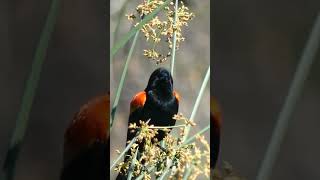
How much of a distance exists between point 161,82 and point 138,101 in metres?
0.10

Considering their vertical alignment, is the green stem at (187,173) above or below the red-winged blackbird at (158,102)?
below

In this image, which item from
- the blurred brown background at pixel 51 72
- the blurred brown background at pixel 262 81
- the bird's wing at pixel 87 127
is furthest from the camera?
the blurred brown background at pixel 262 81

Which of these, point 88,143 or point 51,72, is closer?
point 51,72

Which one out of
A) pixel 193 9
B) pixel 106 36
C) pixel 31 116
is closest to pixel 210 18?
pixel 193 9

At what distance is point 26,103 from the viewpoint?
73.0 inches

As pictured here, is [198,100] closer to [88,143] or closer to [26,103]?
[88,143]

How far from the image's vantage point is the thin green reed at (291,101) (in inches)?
79.7

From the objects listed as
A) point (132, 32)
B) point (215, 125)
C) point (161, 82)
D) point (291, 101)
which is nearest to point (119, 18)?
point (132, 32)

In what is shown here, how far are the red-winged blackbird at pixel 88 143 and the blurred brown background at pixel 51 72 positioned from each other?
3cm

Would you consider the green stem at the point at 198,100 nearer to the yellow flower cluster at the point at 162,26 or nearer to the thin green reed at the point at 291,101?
the yellow flower cluster at the point at 162,26

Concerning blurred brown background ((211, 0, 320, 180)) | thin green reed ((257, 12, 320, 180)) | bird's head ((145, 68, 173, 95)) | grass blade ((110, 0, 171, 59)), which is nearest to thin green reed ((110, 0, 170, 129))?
grass blade ((110, 0, 171, 59))

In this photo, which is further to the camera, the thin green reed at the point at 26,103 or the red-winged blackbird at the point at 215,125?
the red-winged blackbird at the point at 215,125

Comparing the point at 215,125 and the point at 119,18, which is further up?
the point at 119,18

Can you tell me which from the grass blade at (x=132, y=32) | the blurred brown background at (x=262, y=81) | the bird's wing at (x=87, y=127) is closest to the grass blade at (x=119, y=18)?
the grass blade at (x=132, y=32)
